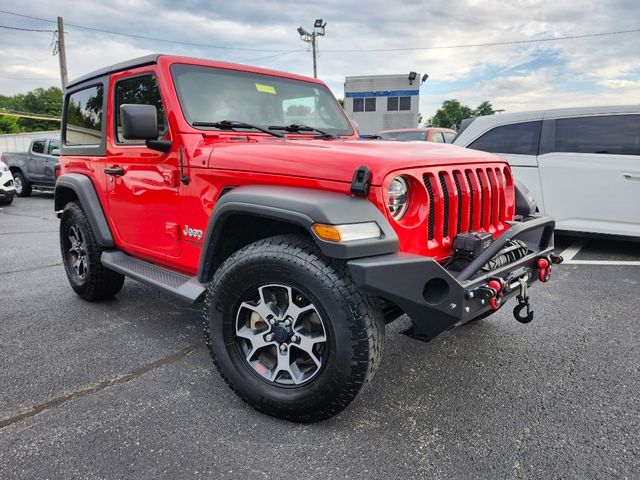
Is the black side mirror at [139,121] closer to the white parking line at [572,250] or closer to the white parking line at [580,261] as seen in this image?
the white parking line at [580,261]

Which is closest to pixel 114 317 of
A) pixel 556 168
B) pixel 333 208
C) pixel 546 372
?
pixel 333 208

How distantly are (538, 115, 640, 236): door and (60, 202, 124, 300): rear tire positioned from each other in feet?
16.1

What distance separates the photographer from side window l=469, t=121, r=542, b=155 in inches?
230

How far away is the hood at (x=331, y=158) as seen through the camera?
211 centimetres

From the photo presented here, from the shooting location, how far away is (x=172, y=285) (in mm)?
2891

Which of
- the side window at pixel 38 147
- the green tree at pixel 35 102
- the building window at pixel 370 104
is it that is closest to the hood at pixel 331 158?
the side window at pixel 38 147

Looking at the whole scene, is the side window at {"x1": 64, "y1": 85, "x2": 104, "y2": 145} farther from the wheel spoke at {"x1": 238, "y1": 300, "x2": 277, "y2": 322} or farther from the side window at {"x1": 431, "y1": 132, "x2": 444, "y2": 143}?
the side window at {"x1": 431, "y1": 132, "x2": 444, "y2": 143}

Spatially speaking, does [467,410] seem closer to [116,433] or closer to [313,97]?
[116,433]

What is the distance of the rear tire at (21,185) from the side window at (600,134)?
13.7 m

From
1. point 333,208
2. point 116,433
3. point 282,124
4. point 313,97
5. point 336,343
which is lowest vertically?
point 116,433

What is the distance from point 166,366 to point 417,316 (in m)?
1.67

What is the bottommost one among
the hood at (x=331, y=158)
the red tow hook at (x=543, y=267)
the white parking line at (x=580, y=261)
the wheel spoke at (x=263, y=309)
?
the white parking line at (x=580, y=261)

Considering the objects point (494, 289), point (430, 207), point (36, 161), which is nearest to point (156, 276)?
point (430, 207)

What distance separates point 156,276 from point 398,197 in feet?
5.77
